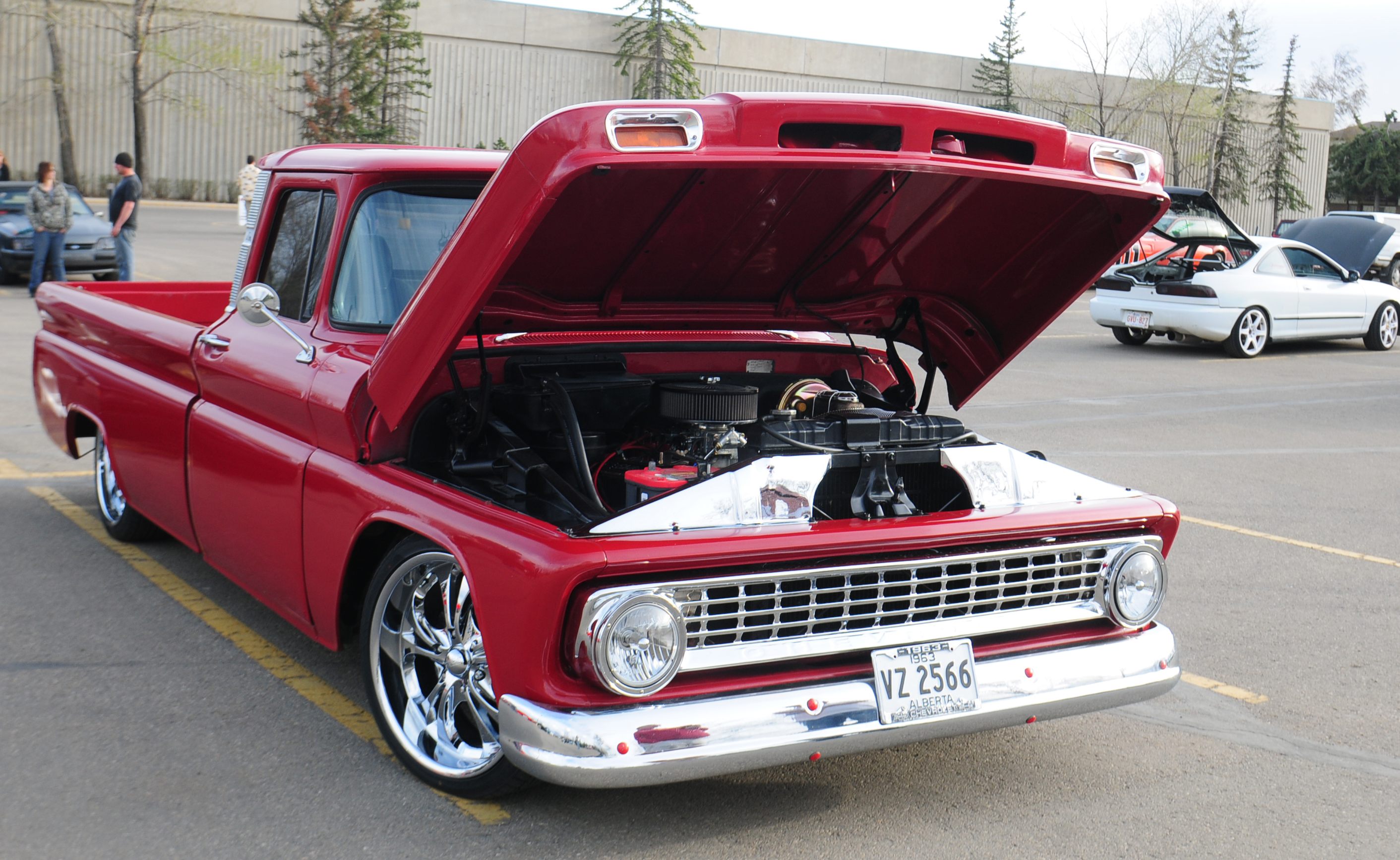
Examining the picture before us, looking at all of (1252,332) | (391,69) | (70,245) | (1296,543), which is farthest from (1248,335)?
(391,69)

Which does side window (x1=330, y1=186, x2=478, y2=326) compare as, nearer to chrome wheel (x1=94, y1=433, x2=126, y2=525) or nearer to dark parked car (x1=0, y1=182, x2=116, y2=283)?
chrome wheel (x1=94, y1=433, x2=126, y2=525)

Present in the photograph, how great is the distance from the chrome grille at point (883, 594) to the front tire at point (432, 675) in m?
0.65

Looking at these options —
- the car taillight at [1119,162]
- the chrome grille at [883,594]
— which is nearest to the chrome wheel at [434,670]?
the chrome grille at [883,594]

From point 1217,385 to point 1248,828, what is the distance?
11.6m

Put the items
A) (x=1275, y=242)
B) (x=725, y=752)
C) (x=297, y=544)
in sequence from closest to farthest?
(x=725, y=752), (x=297, y=544), (x=1275, y=242)

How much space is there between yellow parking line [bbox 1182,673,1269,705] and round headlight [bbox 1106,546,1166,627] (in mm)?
1200

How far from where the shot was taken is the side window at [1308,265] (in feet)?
57.2

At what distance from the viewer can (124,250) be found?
682 inches

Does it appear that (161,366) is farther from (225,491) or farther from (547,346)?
(547,346)

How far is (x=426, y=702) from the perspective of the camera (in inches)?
146

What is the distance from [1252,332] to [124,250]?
1513 centimetres

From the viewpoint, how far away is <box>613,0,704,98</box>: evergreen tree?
1834 inches

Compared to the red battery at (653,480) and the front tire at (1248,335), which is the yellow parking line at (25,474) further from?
the front tire at (1248,335)

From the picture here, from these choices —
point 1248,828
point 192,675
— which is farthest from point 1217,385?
point 192,675
